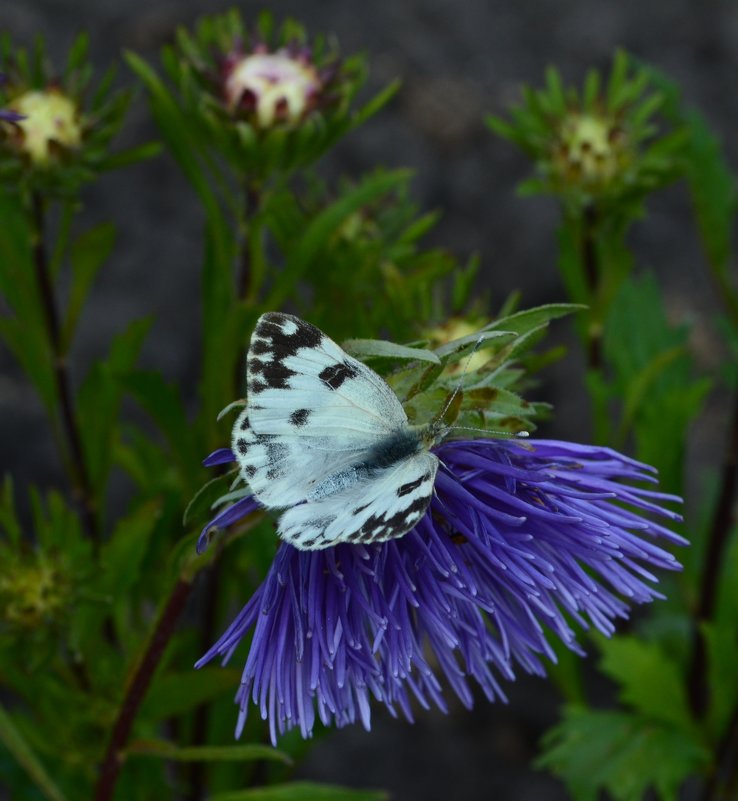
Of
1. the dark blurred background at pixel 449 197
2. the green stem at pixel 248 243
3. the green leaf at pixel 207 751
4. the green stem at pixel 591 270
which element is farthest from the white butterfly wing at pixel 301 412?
the dark blurred background at pixel 449 197

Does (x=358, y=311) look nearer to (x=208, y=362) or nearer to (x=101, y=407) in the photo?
(x=208, y=362)

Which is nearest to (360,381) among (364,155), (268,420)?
(268,420)

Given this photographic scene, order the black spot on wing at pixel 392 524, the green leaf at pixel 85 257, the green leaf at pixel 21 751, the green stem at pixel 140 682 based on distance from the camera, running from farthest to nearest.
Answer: the green leaf at pixel 85 257, the green leaf at pixel 21 751, the green stem at pixel 140 682, the black spot on wing at pixel 392 524

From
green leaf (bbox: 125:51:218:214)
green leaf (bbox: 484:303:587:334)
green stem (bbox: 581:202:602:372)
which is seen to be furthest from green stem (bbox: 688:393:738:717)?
green leaf (bbox: 125:51:218:214)

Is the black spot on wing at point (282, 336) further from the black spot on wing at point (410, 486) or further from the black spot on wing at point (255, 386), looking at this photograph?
the black spot on wing at point (410, 486)

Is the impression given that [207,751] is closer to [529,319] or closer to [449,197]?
[529,319]

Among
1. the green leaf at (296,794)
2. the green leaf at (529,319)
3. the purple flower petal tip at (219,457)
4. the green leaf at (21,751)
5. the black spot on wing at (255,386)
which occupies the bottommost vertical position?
the green leaf at (296,794)
